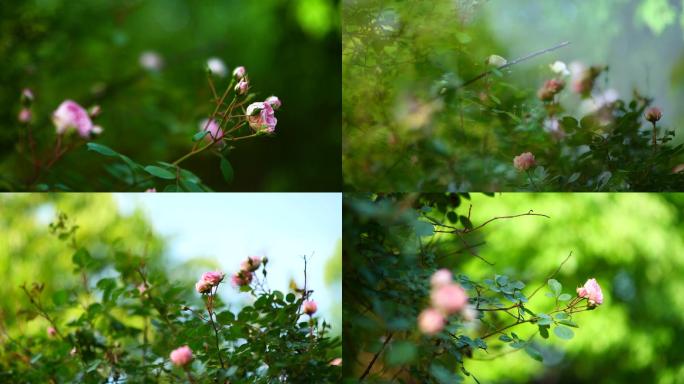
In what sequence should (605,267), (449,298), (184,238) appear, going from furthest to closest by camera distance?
1. (605,267)
2. (184,238)
3. (449,298)

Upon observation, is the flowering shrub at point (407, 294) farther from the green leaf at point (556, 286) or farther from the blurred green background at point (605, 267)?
the blurred green background at point (605, 267)

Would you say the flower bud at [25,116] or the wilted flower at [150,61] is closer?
the flower bud at [25,116]

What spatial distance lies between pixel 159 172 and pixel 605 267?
163 centimetres

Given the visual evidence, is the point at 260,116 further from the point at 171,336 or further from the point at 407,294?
the point at 171,336

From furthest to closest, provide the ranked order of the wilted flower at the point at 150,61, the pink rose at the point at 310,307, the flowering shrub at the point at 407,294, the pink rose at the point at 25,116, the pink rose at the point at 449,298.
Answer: the wilted flower at the point at 150,61 < the pink rose at the point at 25,116 < the pink rose at the point at 310,307 < the flowering shrub at the point at 407,294 < the pink rose at the point at 449,298

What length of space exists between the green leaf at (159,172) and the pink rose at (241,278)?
0.25 meters

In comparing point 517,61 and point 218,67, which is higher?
point 218,67

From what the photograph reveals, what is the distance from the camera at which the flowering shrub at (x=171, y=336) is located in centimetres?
133

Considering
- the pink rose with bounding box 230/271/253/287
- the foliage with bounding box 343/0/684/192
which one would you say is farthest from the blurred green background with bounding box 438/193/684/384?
the pink rose with bounding box 230/271/253/287

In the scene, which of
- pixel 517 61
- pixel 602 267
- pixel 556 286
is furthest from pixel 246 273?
pixel 602 267

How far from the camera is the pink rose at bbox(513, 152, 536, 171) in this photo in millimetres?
1393

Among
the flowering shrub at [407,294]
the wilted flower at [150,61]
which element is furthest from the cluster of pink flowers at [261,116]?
the wilted flower at [150,61]

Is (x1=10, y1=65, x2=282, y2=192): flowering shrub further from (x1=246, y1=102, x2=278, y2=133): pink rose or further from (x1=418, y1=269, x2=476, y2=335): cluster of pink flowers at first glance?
(x1=418, y1=269, x2=476, y2=335): cluster of pink flowers

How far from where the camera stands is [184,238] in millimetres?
1721
